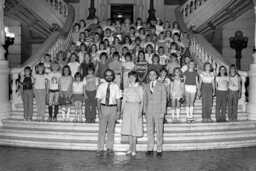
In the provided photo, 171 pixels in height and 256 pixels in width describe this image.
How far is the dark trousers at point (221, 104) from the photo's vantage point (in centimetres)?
1192

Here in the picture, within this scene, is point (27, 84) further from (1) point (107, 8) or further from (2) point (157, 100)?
(1) point (107, 8)

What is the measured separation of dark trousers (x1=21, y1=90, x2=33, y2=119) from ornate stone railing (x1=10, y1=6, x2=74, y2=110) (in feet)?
2.17

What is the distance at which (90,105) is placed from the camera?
11.4 meters

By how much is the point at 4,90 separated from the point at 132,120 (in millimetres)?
4246

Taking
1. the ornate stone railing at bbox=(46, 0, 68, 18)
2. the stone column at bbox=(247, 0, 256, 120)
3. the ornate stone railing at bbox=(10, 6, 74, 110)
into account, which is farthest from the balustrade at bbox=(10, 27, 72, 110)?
the stone column at bbox=(247, 0, 256, 120)

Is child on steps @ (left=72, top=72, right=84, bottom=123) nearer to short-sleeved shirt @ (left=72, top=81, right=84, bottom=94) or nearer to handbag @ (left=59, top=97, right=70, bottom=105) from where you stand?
short-sleeved shirt @ (left=72, top=81, right=84, bottom=94)

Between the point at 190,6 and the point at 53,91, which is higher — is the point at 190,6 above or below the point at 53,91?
above

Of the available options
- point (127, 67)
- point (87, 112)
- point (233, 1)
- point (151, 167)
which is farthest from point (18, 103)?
point (233, 1)

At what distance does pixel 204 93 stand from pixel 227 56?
911cm

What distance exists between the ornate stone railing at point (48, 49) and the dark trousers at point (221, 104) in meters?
5.27

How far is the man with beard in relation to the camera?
32.0 feet

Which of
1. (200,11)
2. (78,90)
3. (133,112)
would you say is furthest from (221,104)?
(200,11)

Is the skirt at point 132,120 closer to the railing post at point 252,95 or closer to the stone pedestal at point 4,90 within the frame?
the stone pedestal at point 4,90

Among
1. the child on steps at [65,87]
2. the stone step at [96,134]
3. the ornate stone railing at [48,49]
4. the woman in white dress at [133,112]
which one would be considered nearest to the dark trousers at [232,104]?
the stone step at [96,134]
